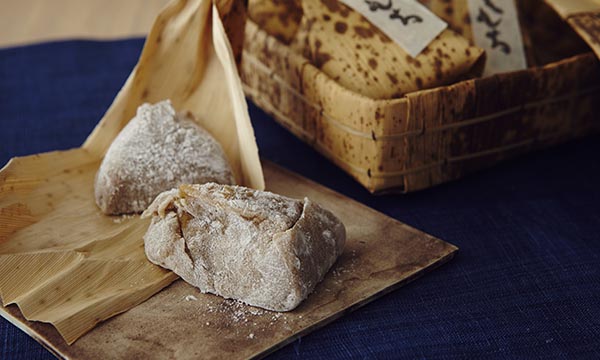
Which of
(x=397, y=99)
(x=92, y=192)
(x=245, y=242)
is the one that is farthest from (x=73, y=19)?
(x=245, y=242)

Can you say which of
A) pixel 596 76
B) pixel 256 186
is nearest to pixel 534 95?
pixel 596 76

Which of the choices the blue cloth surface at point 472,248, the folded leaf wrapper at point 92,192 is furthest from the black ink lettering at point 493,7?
the folded leaf wrapper at point 92,192

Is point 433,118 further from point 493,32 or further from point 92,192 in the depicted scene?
point 92,192

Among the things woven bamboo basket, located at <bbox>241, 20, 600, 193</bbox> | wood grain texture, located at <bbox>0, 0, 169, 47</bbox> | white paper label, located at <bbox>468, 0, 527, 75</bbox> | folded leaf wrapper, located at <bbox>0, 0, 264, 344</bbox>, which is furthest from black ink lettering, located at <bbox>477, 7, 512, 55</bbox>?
wood grain texture, located at <bbox>0, 0, 169, 47</bbox>

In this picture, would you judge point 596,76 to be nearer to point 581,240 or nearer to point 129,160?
point 581,240

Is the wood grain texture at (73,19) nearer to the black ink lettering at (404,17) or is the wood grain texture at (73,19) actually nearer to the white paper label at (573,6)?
the black ink lettering at (404,17)
